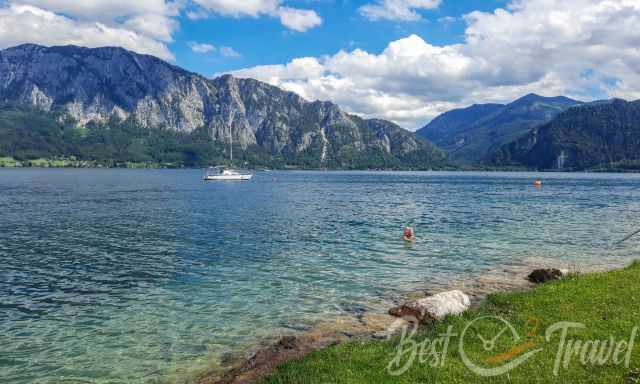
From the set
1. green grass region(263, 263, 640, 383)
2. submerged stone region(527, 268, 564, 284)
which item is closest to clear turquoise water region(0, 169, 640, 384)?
submerged stone region(527, 268, 564, 284)

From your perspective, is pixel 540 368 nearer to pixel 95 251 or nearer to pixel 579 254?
pixel 579 254

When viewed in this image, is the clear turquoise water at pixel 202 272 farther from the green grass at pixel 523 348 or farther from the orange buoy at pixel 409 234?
the green grass at pixel 523 348

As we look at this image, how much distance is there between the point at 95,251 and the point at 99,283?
38.5 feet

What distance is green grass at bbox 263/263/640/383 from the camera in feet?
38.0

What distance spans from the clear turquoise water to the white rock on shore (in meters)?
3.25

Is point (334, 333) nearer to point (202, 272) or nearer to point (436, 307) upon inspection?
point (436, 307)

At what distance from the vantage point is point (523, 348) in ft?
43.8

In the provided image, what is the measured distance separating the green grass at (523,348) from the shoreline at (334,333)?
4.10ft

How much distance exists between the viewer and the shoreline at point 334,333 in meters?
14.2

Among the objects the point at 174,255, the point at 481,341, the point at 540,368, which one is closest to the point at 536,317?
the point at 481,341

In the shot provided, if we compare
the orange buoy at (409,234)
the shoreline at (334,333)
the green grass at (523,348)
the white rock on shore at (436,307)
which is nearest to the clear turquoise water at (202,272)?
the shoreline at (334,333)

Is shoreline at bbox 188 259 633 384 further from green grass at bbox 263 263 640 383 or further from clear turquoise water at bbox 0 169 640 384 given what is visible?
green grass at bbox 263 263 640 383

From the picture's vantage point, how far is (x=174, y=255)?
36281 millimetres

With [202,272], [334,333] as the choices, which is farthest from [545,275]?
[202,272]
